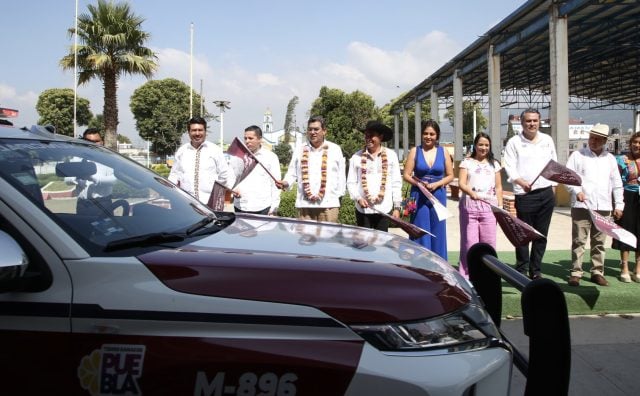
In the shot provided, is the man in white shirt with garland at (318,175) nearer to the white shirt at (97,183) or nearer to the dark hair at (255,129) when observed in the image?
the dark hair at (255,129)

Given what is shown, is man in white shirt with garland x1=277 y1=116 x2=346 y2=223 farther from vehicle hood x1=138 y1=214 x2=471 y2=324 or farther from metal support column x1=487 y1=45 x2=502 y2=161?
metal support column x1=487 y1=45 x2=502 y2=161

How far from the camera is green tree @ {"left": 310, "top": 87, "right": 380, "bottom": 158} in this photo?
1468 inches

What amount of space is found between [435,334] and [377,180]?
4.09 m

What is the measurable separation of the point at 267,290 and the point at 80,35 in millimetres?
23289

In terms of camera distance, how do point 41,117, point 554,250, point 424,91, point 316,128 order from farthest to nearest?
1. point 41,117
2. point 424,91
3. point 554,250
4. point 316,128

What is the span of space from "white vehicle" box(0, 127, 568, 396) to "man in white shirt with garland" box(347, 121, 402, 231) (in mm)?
3757

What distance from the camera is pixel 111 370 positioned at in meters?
1.62

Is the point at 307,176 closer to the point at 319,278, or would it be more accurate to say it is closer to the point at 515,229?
the point at 515,229

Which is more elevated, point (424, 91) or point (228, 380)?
point (424, 91)

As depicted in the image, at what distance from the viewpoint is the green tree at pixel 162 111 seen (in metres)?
65.4

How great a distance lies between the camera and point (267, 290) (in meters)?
1.73

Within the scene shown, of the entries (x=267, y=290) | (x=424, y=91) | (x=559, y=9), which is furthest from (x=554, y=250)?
(x=424, y=91)

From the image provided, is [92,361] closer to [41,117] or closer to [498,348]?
[498,348]

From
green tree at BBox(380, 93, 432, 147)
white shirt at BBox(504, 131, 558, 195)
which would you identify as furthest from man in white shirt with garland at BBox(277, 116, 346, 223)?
green tree at BBox(380, 93, 432, 147)
